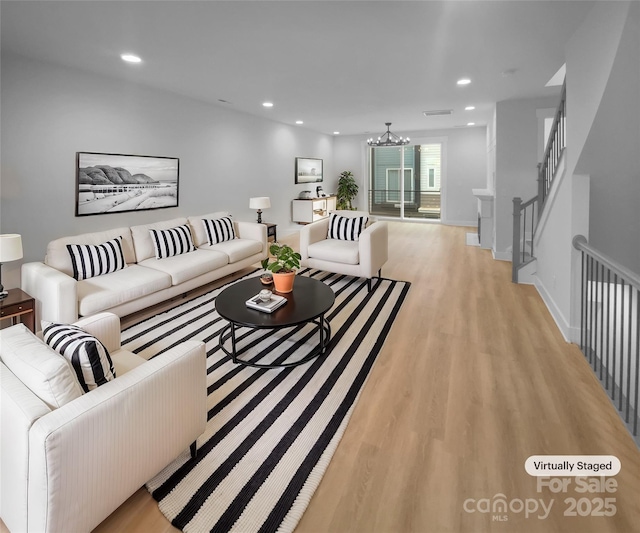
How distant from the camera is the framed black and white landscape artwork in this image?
4027 mm

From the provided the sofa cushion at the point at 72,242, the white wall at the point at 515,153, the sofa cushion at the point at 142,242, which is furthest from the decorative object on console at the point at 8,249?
the white wall at the point at 515,153

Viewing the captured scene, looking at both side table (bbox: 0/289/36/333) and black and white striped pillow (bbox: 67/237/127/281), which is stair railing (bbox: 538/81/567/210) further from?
side table (bbox: 0/289/36/333)

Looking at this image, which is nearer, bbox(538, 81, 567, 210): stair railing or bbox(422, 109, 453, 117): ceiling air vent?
bbox(538, 81, 567, 210): stair railing

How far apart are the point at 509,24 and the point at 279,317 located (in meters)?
2.89

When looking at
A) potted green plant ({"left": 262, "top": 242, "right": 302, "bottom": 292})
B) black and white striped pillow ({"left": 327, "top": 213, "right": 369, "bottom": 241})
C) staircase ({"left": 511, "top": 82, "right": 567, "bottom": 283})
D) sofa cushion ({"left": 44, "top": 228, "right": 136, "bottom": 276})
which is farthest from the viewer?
black and white striped pillow ({"left": 327, "top": 213, "right": 369, "bottom": 241})

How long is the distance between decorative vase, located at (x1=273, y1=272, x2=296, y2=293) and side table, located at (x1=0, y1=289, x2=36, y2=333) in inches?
77.5

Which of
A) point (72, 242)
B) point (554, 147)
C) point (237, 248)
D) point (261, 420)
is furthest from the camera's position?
point (237, 248)

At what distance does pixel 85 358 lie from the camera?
58.2 inches

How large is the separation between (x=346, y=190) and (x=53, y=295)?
819 cm

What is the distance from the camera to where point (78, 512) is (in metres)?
1.28

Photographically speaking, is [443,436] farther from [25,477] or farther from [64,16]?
[64,16]

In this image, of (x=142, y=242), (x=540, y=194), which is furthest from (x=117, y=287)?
(x=540, y=194)

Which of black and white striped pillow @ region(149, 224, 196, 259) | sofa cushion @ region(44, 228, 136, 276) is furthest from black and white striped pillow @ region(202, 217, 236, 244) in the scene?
sofa cushion @ region(44, 228, 136, 276)

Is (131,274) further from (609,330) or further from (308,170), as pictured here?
(308,170)
